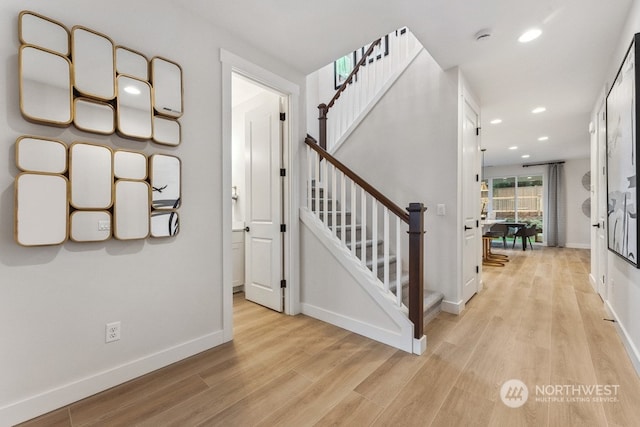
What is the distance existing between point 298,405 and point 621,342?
2.60 m

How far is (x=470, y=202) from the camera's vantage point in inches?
129

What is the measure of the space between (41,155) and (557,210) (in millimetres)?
10609

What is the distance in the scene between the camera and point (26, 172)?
4.55 ft

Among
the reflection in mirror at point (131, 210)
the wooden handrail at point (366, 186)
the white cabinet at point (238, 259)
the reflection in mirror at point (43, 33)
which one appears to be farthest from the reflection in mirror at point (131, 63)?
the white cabinet at point (238, 259)

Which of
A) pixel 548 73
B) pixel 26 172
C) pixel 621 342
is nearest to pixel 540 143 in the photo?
pixel 548 73

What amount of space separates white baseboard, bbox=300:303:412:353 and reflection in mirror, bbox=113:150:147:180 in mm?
1894

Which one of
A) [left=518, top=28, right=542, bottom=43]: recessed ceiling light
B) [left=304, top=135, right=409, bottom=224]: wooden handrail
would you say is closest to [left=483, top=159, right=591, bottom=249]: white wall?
[left=518, top=28, right=542, bottom=43]: recessed ceiling light

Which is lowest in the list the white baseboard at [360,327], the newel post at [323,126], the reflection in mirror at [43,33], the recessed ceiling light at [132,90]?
the white baseboard at [360,327]

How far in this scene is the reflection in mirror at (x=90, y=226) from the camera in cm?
154

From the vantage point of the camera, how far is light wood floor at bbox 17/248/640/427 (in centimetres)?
146

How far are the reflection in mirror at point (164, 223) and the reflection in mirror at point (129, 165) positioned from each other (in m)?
0.26

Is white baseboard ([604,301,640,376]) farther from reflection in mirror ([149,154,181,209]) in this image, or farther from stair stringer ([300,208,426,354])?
reflection in mirror ([149,154,181,209])

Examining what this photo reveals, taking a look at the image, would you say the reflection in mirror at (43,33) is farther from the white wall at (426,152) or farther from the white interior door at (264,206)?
the white wall at (426,152)

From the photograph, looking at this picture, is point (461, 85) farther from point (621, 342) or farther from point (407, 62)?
point (621, 342)
